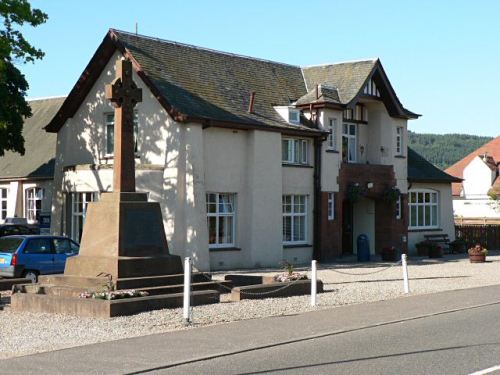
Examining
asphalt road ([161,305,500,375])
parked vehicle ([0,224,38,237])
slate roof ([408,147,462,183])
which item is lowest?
asphalt road ([161,305,500,375])

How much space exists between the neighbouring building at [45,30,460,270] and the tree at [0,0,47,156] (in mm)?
1487

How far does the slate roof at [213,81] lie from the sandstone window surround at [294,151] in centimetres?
65

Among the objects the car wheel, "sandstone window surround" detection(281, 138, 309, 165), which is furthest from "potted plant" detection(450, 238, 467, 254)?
the car wheel

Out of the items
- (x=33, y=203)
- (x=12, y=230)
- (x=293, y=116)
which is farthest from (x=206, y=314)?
(x=33, y=203)

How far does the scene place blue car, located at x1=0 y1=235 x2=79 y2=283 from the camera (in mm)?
22516

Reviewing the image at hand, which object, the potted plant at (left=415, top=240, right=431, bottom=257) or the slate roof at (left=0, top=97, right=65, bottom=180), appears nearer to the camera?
the potted plant at (left=415, top=240, right=431, bottom=257)

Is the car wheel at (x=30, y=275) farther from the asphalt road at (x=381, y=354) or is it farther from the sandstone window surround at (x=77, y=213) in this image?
the asphalt road at (x=381, y=354)

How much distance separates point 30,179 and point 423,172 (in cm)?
1842

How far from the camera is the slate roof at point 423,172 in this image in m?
39.1

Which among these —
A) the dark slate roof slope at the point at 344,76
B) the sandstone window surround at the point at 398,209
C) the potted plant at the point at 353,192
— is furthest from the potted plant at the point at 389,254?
the dark slate roof slope at the point at 344,76

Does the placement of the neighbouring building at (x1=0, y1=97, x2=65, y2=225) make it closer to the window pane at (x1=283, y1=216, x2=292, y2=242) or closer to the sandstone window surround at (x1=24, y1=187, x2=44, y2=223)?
the sandstone window surround at (x1=24, y1=187, x2=44, y2=223)

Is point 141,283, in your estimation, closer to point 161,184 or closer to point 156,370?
point 156,370

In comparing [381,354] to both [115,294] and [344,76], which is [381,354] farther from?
[344,76]

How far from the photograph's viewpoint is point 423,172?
40.2 meters
